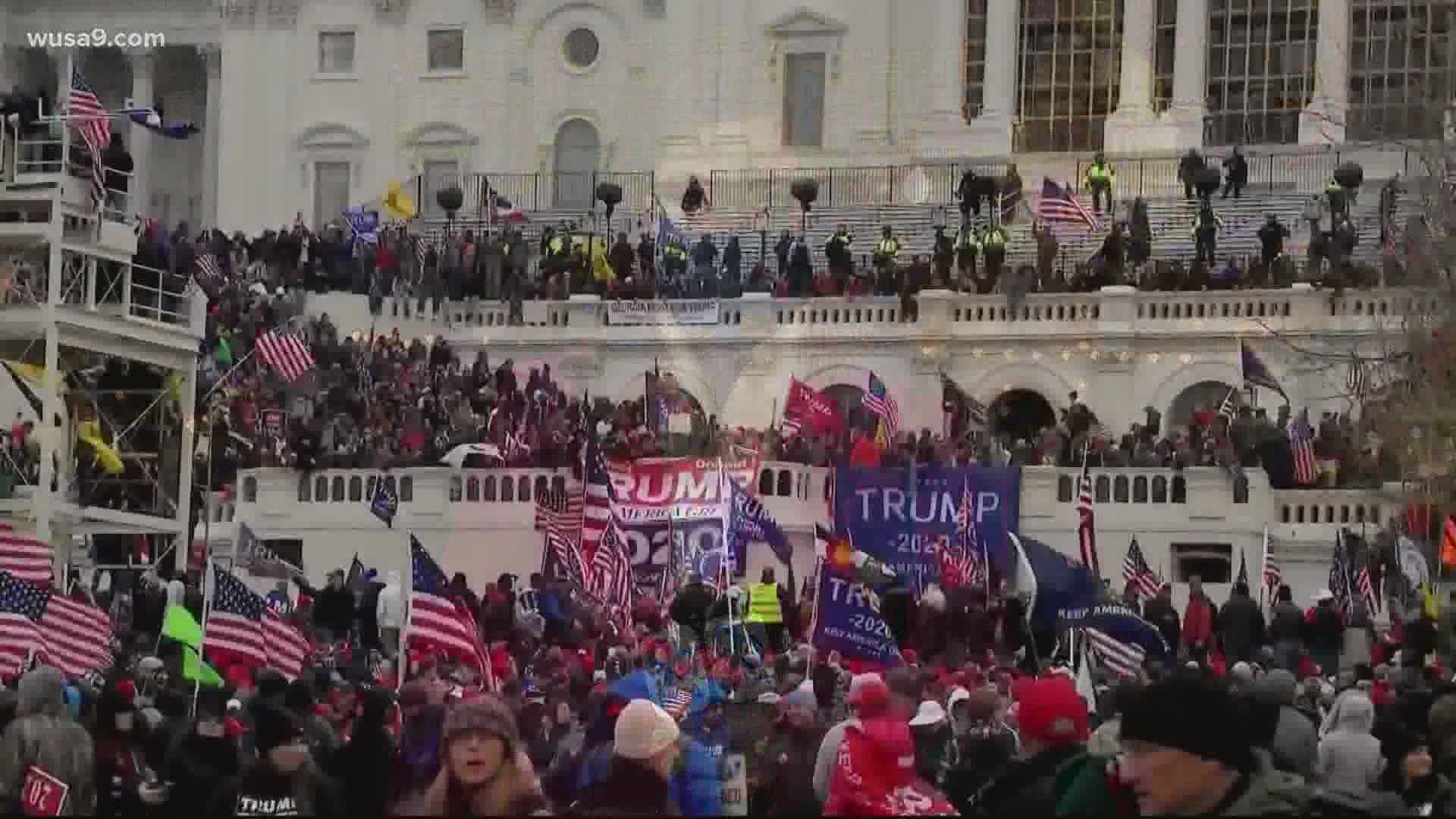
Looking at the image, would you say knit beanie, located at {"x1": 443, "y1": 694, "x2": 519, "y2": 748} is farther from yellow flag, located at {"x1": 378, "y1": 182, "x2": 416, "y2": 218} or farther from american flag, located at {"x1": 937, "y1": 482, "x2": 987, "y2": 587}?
yellow flag, located at {"x1": 378, "y1": 182, "x2": 416, "y2": 218}

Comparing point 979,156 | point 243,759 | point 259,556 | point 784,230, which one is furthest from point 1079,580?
point 979,156

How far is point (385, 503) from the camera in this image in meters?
55.5

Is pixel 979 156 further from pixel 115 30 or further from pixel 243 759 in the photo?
pixel 243 759

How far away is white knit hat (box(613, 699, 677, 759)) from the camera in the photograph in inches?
702

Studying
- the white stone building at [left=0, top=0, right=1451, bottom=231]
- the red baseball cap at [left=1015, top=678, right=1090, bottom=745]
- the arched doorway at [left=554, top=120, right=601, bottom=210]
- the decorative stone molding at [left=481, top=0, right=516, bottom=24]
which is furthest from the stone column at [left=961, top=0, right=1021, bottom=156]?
the red baseball cap at [left=1015, top=678, right=1090, bottom=745]

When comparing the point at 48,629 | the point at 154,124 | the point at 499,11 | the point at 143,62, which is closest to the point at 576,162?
the point at 499,11

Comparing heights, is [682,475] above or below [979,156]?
below

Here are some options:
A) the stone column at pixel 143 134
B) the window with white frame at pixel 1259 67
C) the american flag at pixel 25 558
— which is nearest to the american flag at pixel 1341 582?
the american flag at pixel 25 558

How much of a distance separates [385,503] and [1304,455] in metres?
12.1

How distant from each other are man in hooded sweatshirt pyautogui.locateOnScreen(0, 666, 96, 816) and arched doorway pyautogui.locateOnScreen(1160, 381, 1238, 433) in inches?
1753

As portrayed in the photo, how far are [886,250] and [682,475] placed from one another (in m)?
12.1

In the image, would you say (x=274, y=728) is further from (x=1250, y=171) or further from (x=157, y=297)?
(x=1250, y=171)

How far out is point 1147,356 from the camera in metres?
63.8

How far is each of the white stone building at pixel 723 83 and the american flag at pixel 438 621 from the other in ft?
138
